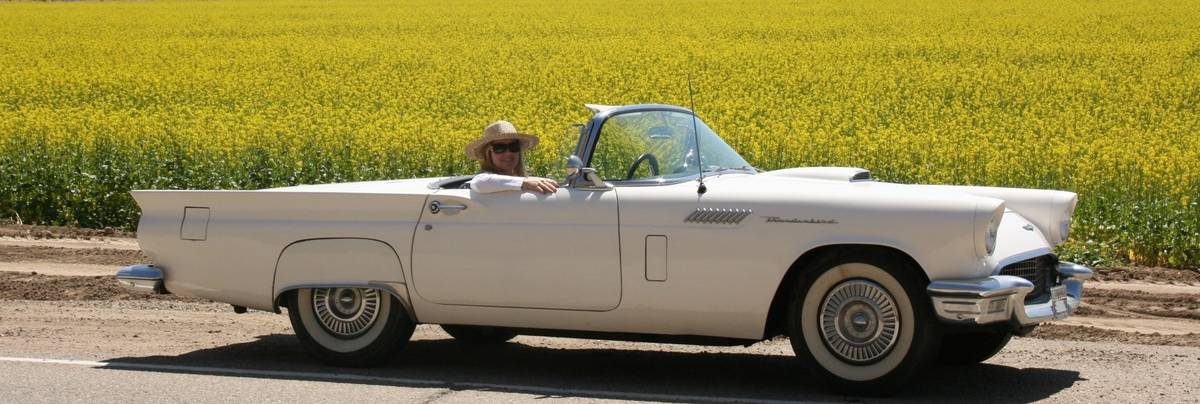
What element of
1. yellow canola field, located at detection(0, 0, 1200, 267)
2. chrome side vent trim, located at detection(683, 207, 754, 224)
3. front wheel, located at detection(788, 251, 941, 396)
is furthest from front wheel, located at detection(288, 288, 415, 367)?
front wheel, located at detection(788, 251, 941, 396)

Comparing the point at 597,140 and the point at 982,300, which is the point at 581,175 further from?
the point at 982,300

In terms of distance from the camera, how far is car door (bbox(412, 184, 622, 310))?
277 inches

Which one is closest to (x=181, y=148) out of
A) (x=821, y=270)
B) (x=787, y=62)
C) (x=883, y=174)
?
(x=883, y=174)

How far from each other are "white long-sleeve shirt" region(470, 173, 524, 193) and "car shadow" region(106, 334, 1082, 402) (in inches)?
35.5

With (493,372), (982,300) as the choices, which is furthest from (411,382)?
(982,300)

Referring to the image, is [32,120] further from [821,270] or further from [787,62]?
[821,270]

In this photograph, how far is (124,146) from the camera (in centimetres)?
1747

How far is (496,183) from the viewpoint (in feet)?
24.2

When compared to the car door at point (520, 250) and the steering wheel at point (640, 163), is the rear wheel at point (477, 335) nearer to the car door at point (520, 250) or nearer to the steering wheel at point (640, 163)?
the car door at point (520, 250)

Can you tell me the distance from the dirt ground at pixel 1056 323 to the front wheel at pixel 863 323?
2482 mm

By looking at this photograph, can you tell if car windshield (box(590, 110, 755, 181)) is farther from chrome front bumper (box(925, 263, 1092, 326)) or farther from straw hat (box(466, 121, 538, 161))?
chrome front bumper (box(925, 263, 1092, 326))

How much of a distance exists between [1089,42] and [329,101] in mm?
16102

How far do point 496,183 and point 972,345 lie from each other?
2414mm

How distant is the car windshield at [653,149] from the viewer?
24.0ft
